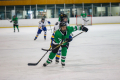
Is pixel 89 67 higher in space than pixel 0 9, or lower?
lower

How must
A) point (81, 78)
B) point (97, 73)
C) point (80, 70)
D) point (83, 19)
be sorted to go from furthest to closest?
point (83, 19) → point (80, 70) → point (97, 73) → point (81, 78)

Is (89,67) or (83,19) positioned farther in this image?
(83,19)

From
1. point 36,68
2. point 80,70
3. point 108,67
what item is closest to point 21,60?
point 36,68

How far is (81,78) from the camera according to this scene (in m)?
3.18

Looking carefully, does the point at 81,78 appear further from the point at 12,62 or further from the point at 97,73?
the point at 12,62

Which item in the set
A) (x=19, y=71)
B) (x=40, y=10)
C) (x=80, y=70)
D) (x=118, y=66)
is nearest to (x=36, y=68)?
(x=19, y=71)

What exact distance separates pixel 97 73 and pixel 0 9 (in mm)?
17390

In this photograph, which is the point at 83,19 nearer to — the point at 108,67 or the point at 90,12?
the point at 90,12

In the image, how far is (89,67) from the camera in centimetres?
390

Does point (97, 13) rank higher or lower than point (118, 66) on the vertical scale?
higher

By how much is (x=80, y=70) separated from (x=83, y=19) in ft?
48.3

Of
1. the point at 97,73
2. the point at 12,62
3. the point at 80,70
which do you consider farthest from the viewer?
the point at 12,62

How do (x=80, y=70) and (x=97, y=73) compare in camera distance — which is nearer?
(x=97, y=73)

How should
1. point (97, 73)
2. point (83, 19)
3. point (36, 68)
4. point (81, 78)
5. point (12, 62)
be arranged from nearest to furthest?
1. point (81, 78)
2. point (97, 73)
3. point (36, 68)
4. point (12, 62)
5. point (83, 19)
